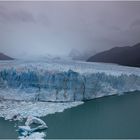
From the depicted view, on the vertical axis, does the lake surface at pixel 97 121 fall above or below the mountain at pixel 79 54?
below

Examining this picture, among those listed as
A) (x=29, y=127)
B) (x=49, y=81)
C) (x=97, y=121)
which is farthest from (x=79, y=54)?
(x=29, y=127)

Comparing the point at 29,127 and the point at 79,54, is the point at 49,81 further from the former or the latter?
the point at 29,127

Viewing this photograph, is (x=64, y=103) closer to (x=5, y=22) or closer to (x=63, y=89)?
(x=63, y=89)

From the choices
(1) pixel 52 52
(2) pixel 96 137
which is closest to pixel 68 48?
(1) pixel 52 52

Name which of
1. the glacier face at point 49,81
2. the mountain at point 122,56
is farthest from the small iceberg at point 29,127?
the mountain at point 122,56

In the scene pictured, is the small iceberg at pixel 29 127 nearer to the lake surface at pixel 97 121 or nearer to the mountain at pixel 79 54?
the lake surface at pixel 97 121

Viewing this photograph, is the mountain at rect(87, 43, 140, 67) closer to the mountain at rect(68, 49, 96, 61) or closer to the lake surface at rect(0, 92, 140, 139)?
the mountain at rect(68, 49, 96, 61)

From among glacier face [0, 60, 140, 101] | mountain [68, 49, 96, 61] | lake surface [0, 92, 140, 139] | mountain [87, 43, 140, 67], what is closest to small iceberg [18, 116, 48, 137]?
lake surface [0, 92, 140, 139]
